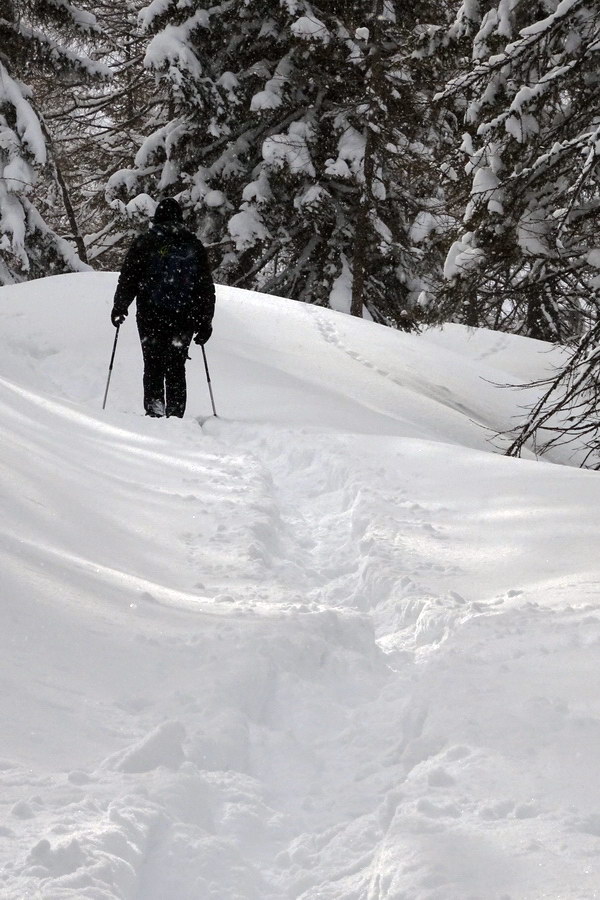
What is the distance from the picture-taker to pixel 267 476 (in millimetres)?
6258

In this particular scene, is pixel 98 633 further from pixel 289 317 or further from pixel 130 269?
pixel 289 317

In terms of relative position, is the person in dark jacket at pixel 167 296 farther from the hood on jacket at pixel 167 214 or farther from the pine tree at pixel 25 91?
the pine tree at pixel 25 91

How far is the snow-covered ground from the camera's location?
201cm

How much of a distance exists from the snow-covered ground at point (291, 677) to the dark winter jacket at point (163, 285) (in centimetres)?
200

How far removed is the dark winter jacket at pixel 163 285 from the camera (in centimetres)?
784

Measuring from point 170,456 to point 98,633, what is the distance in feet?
11.0

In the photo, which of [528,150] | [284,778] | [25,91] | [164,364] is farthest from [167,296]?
[25,91]

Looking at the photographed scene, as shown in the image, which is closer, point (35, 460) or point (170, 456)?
point (35, 460)

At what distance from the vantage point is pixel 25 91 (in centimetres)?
1385

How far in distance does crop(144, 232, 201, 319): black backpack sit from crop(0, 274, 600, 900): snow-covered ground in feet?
6.63

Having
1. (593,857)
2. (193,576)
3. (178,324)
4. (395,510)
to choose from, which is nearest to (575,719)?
(593,857)

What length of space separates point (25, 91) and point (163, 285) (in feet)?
25.9

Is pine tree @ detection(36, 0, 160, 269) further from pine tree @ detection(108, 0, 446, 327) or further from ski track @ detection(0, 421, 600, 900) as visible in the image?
ski track @ detection(0, 421, 600, 900)

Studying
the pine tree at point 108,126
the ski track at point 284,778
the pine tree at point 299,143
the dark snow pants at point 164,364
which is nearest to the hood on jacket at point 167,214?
the dark snow pants at point 164,364
